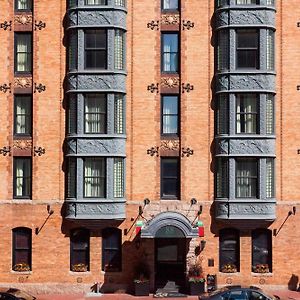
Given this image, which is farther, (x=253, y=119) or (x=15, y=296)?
(x=253, y=119)

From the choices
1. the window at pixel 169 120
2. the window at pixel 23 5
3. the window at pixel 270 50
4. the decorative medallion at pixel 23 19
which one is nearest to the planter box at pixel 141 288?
the window at pixel 169 120

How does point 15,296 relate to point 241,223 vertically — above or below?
below

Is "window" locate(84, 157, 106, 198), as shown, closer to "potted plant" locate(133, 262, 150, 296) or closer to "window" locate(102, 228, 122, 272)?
"window" locate(102, 228, 122, 272)

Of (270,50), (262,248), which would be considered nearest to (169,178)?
(262,248)

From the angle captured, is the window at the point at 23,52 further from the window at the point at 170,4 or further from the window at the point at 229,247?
the window at the point at 229,247

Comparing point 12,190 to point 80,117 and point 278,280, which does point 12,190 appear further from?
point 278,280

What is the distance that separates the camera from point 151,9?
31.1 m

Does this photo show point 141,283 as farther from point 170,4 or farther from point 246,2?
point 246,2

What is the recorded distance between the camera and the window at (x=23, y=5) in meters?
31.6

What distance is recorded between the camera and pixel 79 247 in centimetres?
3086

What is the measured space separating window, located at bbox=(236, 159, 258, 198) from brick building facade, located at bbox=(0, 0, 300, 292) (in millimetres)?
56

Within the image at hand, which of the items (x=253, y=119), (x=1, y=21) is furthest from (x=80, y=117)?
(x=253, y=119)

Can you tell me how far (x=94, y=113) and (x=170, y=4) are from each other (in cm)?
708

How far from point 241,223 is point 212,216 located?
153 centimetres
